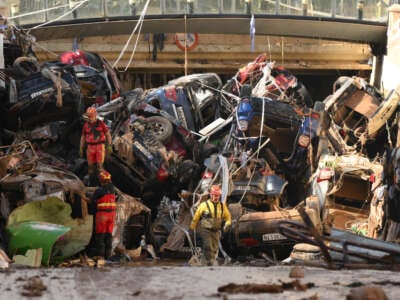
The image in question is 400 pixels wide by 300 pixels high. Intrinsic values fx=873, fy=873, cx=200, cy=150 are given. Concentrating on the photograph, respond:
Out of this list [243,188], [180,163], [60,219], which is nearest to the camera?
[60,219]

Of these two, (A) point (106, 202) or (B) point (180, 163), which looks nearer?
(A) point (106, 202)

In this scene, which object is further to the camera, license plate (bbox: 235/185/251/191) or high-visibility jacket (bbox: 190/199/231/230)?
license plate (bbox: 235/185/251/191)

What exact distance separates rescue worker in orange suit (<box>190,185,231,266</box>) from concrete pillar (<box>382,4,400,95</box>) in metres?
12.6

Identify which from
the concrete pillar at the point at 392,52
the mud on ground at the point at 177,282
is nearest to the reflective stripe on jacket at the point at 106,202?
the mud on ground at the point at 177,282

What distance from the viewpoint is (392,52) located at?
78.9ft

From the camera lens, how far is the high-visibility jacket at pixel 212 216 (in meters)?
11.8

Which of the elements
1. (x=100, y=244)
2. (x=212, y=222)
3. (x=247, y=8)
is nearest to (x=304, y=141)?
(x=212, y=222)

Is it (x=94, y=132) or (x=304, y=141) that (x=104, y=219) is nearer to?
(x=94, y=132)

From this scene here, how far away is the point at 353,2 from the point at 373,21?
89cm

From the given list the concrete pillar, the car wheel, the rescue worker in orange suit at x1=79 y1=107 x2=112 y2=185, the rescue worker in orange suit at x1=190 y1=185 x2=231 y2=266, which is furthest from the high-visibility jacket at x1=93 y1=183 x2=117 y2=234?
the concrete pillar

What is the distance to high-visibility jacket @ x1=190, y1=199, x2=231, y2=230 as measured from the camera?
1179 centimetres

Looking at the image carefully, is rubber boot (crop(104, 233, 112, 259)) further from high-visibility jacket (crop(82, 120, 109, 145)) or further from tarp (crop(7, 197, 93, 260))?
high-visibility jacket (crop(82, 120, 109, 145))

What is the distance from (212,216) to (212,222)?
9 centimetres

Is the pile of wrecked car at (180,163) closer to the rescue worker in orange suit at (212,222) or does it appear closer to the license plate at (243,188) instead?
the license plate at (243,188)
